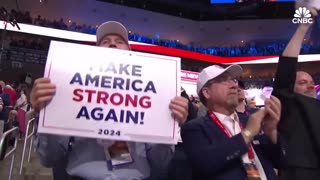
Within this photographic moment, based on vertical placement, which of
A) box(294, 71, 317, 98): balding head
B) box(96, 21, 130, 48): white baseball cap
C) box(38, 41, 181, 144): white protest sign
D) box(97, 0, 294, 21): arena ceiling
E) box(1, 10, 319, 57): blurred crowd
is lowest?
box(38, 41, 181, 144): white protest sign

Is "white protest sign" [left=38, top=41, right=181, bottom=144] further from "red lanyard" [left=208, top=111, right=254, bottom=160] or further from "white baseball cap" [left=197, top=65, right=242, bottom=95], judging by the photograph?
"white baseball cap" [left=197, top=65, right=242, bottom=95]

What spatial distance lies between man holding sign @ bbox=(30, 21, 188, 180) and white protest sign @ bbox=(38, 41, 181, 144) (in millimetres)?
25

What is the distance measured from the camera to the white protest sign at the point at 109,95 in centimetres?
168

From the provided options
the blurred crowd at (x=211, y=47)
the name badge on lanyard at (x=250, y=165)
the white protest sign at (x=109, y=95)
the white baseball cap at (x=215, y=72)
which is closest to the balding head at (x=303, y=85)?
the white baseball cap at (x=215, y=72)

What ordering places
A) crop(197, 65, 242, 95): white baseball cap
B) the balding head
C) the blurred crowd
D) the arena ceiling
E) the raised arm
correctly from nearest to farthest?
1. the raised arm
2. crop(197, 65, 242, 95): white baseball cap
3. the balding head
4. the blurred crowd
5. the arena ceiling

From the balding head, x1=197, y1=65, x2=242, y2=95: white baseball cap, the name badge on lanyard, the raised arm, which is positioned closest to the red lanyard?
A: the name badge on lanyard

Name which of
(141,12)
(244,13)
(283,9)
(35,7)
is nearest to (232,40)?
(244,13)

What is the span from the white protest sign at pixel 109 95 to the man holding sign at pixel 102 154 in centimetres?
3

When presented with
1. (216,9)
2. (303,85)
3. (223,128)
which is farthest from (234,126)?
(216,9)

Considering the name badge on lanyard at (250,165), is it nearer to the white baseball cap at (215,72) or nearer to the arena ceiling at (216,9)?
the white baseball cap at (215,72)

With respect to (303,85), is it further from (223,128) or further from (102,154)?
(102,154)

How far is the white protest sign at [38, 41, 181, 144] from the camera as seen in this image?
1682 millimetres

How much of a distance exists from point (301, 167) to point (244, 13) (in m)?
23.1

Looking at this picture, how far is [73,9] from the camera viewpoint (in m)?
21.0
